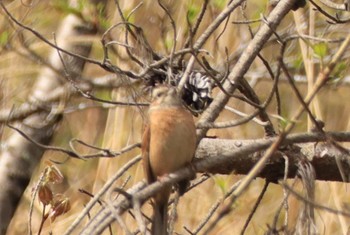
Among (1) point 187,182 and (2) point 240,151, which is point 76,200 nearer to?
(1) point 187,182

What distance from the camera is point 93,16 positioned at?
346cm

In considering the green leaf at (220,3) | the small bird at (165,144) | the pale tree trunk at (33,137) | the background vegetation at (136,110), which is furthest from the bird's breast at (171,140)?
the pale tree trunk at (33,137)

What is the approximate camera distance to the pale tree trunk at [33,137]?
381 centimetres

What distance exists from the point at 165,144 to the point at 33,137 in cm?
130

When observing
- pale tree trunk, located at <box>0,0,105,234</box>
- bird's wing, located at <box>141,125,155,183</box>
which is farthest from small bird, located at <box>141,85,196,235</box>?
pale tree trunk, located at <box>0,0,105,234</box>

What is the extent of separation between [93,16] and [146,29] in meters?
1.40

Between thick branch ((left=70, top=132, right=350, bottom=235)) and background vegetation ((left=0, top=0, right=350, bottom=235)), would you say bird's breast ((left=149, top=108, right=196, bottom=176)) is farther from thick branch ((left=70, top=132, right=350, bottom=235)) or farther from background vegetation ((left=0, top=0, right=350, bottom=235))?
background vegetation ((left=0, top=0, right=350, bottom=235))

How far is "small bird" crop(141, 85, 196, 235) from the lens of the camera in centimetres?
267

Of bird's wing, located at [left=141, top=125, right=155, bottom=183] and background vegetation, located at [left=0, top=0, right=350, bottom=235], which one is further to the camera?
background vegetation, located at [left=0, top=0, right=350, bottom=235]

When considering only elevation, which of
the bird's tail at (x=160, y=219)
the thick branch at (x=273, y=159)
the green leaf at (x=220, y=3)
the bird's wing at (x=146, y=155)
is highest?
the green leaf at (x=220, y=3)

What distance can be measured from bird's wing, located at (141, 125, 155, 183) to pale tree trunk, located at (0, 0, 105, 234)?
3.06 feet

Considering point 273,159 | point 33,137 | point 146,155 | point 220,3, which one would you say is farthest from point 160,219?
point 33,137

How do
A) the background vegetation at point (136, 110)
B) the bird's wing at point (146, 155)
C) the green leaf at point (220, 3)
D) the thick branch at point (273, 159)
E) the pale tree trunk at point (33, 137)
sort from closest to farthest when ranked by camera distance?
the thick branch at point (273, 159) < the bird's wing at point (146, 155) < the green leaf at point (220, 3) < the pale tree trunk at point (33, 137) < the background vegetation at point (136, 110)

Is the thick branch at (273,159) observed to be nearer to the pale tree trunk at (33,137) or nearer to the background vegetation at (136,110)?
the background vegetation at (136,110)
